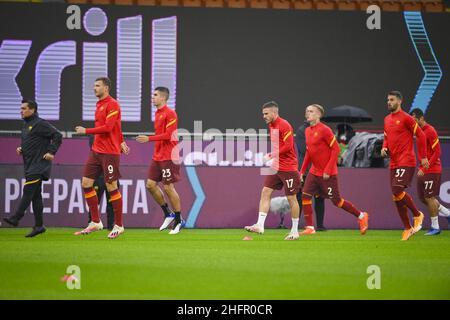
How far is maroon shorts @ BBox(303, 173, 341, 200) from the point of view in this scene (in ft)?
51.6

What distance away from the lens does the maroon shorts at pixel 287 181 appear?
46.9 feet

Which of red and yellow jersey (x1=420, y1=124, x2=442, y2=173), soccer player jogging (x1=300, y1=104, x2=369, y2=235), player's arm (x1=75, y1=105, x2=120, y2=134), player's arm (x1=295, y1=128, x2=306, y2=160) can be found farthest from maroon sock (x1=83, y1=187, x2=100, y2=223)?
red and yellow jersey (x1=420, y1=124, x2=442, y2=173)

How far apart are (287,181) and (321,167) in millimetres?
1683

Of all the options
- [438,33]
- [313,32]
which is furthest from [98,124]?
[438,33]

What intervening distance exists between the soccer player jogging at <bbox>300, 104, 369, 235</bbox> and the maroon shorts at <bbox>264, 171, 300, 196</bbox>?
1.23m

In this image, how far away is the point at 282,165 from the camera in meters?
14.4

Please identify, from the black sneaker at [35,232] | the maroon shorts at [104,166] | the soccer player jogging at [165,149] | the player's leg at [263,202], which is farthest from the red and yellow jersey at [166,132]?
the black sneaker at [35,232]

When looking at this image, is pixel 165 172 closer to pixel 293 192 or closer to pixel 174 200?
pixel 174 200

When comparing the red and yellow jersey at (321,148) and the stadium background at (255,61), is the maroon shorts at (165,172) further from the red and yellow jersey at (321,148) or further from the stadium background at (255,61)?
the stadium background at (255,61)

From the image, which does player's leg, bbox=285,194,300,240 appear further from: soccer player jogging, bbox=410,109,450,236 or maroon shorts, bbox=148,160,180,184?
soccer player jogging, bbox=410,109,450,236

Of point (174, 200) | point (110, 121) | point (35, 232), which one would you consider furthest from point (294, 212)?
point (35, 232)

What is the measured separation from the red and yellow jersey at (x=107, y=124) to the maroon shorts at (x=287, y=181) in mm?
2626
